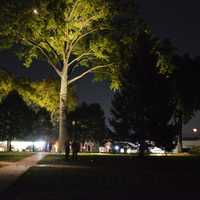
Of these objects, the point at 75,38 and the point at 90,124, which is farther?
the point at 90,124

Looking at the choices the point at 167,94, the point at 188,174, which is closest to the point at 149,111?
the point at 167,94

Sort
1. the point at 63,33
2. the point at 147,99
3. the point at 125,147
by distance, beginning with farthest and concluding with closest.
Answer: the point at 125,147
the point at 147,99
the point at 63,33

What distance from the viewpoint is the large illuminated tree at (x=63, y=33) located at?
50.1 m

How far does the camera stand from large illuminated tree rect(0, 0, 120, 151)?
50125mm

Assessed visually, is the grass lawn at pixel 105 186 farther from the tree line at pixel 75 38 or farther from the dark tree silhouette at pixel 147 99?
the dark tree silhouette at pixel 147 99

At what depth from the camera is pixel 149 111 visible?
77.8 metres

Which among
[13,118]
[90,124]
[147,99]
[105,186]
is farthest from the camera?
[90,124]

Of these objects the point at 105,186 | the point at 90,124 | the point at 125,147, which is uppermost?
the point at 90,124

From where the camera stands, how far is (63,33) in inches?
1999

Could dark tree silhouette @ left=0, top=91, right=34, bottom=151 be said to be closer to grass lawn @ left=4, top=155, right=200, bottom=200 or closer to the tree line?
the tree line

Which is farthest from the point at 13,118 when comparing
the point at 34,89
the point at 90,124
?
the point at 34,89

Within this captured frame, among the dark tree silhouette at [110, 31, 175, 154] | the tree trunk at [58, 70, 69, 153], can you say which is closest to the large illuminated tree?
the tree trunk at [58, 70, 69, 153]

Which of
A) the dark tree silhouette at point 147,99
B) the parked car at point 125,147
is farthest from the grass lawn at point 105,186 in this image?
the parked car at point 125,147

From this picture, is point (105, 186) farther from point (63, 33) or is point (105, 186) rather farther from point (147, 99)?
point (147, 99)
